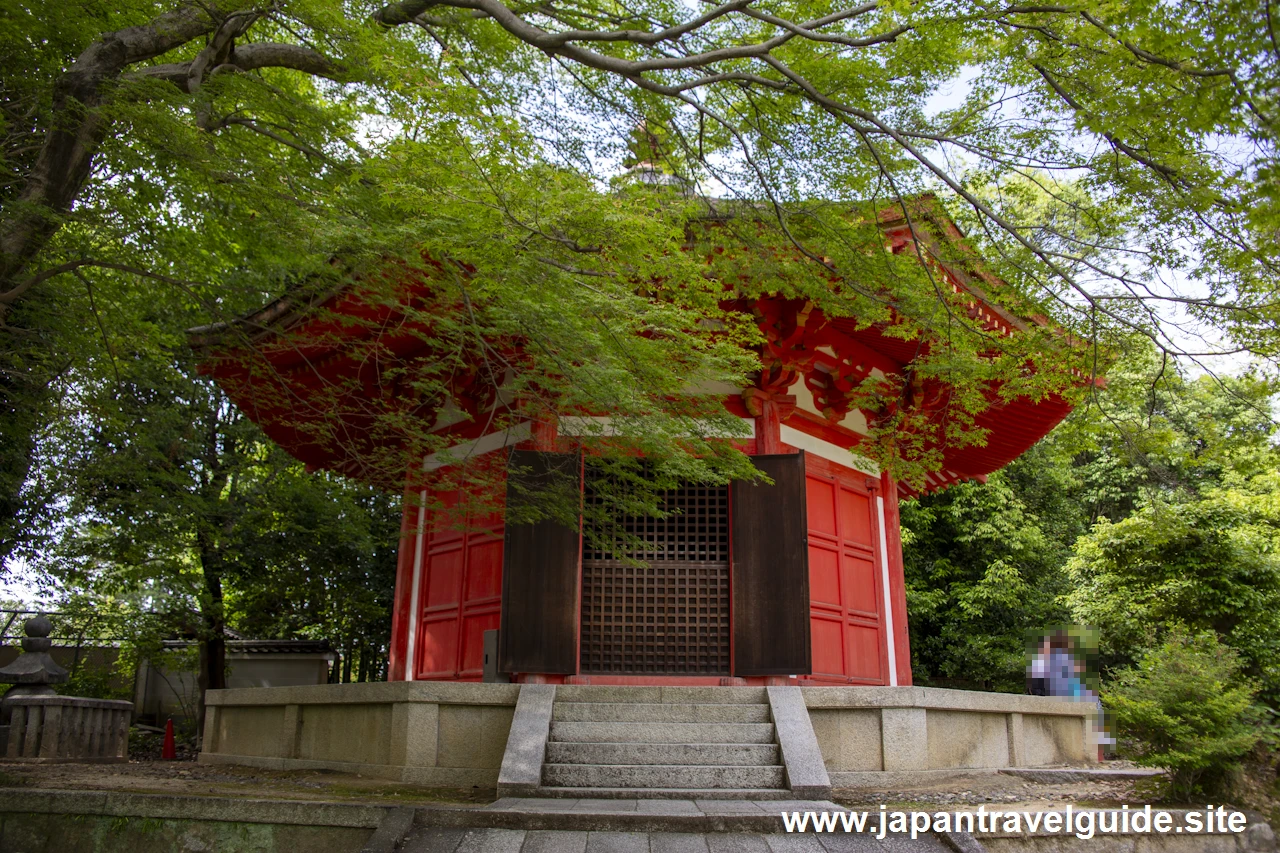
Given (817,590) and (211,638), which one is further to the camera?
(211,638)

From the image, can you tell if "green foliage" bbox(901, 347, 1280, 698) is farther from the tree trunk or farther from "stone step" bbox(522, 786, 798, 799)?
the tree trunk

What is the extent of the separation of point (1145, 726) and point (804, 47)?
5049mm

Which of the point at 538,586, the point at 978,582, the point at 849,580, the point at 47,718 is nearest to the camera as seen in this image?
the point at 538,586

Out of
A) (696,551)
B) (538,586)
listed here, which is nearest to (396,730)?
(538,586)

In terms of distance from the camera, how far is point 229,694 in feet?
27.6

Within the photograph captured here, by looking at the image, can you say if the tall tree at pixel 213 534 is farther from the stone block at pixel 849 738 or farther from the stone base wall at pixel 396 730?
the stone block at pixel 849 738

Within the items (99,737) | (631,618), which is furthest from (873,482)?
(99,737)

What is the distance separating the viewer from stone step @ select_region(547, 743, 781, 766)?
5652 mm

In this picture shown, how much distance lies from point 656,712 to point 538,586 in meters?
1.78

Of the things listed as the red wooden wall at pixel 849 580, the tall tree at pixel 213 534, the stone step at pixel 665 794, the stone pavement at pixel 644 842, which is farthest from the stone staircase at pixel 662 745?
the tall tree at pixel 213 534

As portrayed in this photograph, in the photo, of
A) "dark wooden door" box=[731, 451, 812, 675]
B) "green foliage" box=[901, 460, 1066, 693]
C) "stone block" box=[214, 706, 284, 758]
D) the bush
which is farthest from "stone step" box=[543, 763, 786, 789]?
"green foliage" box=[901, 460, 1066, 693]

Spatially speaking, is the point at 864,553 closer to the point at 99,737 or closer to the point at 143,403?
the point at 99,737

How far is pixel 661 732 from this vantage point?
19.7 feet

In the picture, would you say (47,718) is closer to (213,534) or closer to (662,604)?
(213,534)
